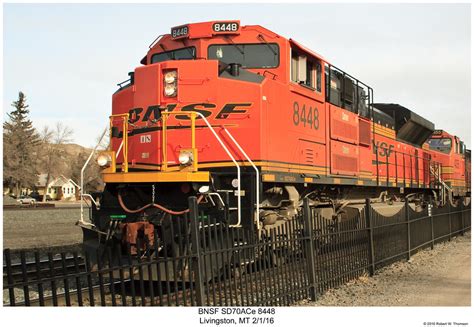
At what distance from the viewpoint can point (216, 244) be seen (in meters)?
5.37

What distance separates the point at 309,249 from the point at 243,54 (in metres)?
3.71

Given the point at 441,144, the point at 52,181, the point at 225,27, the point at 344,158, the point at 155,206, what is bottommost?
the point at 52,181

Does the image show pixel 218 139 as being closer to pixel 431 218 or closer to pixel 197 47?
pixel 197 47

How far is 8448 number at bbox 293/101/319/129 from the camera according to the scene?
9.03m

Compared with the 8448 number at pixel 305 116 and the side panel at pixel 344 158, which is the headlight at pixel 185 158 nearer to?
the 8448 number at pixel 305 116

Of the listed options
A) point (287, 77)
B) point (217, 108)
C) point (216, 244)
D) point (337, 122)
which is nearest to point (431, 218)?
point (337, 122)

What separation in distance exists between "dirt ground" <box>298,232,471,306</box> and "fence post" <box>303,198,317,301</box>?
0.62ft

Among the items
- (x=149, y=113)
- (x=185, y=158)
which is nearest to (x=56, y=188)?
(x=149, y=113)

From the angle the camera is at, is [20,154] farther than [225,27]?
Yes

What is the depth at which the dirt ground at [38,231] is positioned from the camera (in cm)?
1578

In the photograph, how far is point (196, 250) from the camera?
16.2ft

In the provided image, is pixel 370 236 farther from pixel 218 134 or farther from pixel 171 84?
pixel 171 84

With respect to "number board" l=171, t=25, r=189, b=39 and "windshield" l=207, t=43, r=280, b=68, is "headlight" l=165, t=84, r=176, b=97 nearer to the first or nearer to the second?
"windshield" l=207, t=43, r=280, b=68

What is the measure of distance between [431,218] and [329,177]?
17.3 ft
